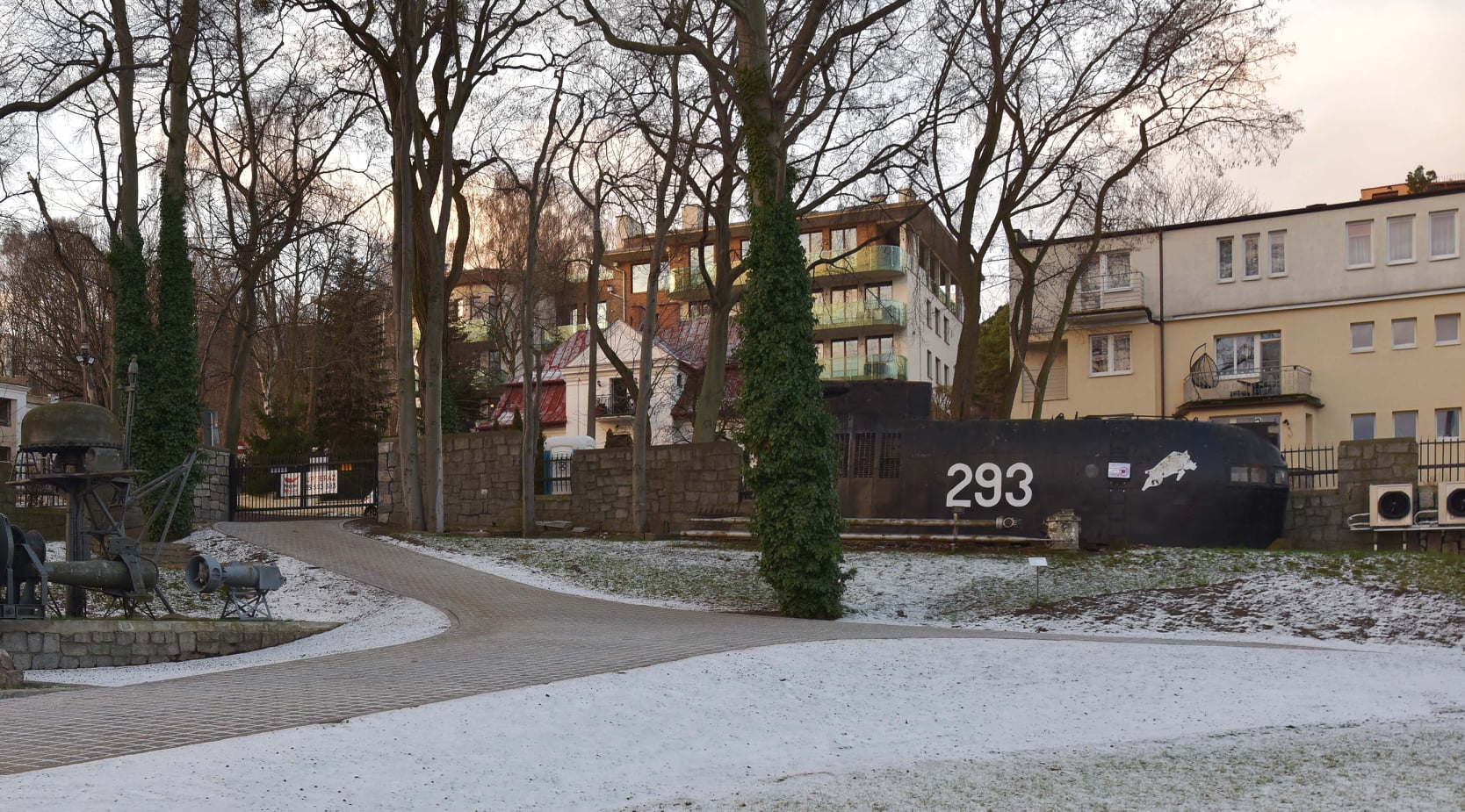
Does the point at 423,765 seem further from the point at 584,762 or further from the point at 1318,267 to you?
the point at 1318,267

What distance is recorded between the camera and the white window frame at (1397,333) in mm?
36719

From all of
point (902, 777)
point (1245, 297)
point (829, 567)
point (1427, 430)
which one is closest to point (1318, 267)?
point (1245, 297)

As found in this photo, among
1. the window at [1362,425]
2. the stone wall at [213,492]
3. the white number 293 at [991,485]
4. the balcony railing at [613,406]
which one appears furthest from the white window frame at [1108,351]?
the stone wall at [213,492]


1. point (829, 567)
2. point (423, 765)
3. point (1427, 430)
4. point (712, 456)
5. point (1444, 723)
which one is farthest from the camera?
point (1427, 430)

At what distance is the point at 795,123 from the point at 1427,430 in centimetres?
2029

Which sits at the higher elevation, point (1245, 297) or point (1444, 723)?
point (1245, 297)

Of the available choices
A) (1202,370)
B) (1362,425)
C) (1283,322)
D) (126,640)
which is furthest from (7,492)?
(1362,425)

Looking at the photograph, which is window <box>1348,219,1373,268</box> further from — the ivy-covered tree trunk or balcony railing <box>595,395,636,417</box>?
Answer: balcony railing <box>595,395,636,417</box>

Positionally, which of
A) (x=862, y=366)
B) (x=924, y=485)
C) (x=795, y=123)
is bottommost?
(x=924, y=485)

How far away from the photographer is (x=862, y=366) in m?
53.9

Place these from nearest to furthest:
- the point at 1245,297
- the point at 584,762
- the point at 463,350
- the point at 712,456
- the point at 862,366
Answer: the point at 584,762 → the point at 712,456 → the point at 1245,297 → the point at 862,366 → the point at 463,350

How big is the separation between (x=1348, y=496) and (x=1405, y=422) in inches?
571

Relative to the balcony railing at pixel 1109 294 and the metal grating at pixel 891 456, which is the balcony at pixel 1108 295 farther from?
the metal grating at pixel 891 456

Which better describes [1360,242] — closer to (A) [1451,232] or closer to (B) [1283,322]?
(A) [1451,232]
